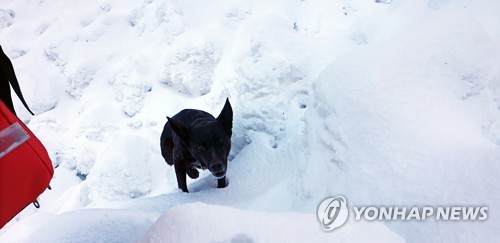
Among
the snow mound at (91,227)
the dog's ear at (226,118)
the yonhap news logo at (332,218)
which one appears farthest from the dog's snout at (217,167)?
the yonhap news logo at (332,218)

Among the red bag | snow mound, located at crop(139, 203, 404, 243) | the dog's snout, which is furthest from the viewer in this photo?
the dog's snout

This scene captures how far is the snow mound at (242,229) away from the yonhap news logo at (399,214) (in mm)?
82

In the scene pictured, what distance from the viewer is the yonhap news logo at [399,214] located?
4.93 ft

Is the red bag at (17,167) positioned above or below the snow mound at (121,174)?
above

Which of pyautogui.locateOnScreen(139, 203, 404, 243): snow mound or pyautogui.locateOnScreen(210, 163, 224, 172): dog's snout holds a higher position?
pyautogui.locateOnScreen(139, 203, 404, 243): snow mound

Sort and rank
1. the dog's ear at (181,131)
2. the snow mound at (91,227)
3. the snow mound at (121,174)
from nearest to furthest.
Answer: the snow mound at (91,227) < the dog's ear at (181,131) < the snow mound at (121,174)

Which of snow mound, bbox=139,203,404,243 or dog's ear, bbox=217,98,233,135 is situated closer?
snow mound, bbox=139,203,404,243

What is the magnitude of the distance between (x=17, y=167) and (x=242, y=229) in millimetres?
971

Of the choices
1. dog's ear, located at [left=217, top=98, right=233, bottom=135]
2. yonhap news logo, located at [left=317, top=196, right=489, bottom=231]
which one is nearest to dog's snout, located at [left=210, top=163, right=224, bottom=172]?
dog's ear, located at [left=217, top=98, right=233, bottom=135]

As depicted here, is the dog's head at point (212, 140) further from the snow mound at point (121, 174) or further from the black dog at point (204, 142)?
the snow mound at point (121, 174)

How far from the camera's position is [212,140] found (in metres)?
3.34

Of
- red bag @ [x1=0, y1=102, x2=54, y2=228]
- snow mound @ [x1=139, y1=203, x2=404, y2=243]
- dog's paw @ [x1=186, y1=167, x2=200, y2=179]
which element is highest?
red bag @ [x1=0, y1=102, x2=54, y2=228]

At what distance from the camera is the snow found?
1.76 metres

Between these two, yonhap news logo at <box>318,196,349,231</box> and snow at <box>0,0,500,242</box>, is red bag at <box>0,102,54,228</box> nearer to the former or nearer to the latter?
snow at <box>0,0,500,242</box>
